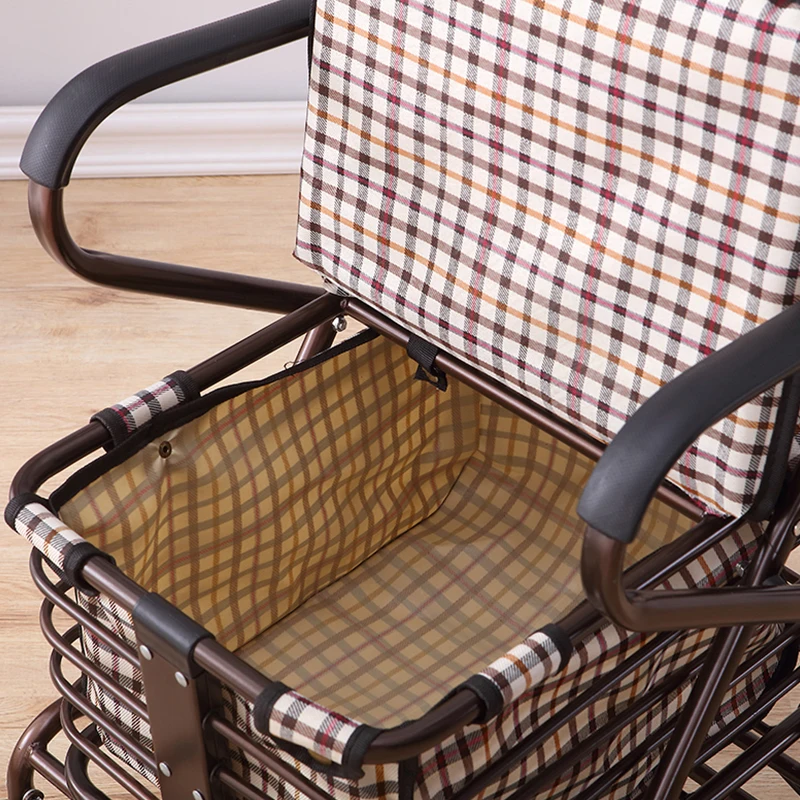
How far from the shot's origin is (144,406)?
0.81m

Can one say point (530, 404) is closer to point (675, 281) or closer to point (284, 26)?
point (675, 281)

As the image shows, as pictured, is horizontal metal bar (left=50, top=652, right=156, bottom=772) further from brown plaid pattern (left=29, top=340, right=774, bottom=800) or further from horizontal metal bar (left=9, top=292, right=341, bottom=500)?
horizontal metal bar (left=9, top=292, right=341, bottom=500)

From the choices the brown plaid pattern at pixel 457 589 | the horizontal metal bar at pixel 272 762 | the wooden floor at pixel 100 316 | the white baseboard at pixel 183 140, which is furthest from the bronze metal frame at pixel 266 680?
the white baseboard at pixel 183 140

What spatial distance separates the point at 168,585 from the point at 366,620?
0.18 metres

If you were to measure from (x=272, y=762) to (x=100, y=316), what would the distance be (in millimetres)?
1049

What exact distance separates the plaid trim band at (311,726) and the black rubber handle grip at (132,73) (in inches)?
14.1

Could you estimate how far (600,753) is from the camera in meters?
0.75

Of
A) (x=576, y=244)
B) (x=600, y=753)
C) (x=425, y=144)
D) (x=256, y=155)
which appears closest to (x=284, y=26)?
(x=425, y=144)

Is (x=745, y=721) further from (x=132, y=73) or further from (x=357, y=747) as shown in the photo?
(x=132, y=73)

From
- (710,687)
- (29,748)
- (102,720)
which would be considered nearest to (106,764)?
(102,720)

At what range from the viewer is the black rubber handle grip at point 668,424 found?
21.2 inches

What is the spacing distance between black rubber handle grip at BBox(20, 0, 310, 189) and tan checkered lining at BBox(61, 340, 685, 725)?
20 cm

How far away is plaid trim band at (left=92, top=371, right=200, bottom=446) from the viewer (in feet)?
2.60

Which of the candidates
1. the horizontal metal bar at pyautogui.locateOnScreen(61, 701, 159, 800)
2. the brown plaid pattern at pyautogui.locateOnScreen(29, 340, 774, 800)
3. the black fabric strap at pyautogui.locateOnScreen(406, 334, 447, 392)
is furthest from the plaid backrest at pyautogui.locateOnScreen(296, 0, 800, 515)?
the horizontal metal bar at pyautogui.locateOnScreen(61, 701, 159, 800)
